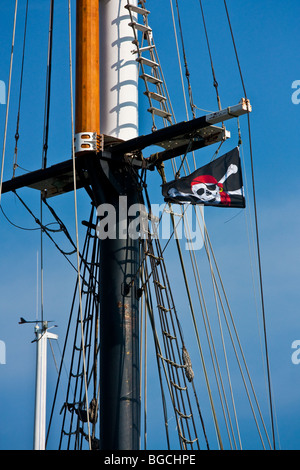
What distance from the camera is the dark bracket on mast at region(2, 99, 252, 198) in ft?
59.1

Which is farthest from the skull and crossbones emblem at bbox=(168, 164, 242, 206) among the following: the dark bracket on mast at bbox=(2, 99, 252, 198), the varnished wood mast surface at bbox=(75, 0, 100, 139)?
the varnished wood mast surface at bbox=(75, 0, 100, 139)

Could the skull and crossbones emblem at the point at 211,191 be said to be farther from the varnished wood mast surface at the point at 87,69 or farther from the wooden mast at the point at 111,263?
the varnished wood mast surface at the point at 87,69

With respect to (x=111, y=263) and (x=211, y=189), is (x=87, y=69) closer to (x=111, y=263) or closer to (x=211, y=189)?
(x=211, y=189)

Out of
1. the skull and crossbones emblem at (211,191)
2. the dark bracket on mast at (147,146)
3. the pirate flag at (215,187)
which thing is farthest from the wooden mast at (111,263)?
the skull and crossbones emblem at (211,191)

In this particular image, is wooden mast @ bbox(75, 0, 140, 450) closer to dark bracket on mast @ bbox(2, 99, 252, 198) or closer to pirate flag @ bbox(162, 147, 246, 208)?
dark bracket on mast @ bbox(2, 99, 252, 198)

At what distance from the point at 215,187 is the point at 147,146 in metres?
1.60

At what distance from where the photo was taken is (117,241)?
1809 centimetres

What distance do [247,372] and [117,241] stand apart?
4.66 meters

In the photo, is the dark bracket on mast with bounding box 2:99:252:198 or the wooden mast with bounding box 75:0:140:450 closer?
the wooden mast with bounding box 75:0:140:450

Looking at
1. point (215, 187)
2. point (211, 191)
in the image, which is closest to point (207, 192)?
point (211, 191)

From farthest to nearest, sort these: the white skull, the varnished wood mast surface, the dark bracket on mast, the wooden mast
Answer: the varnished wood mast surface < the white skull < the dark bracket on mast < the wooden mast

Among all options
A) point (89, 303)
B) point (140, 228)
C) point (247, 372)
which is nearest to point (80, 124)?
point (140, 228)

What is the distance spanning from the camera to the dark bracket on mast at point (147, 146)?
18000mm
